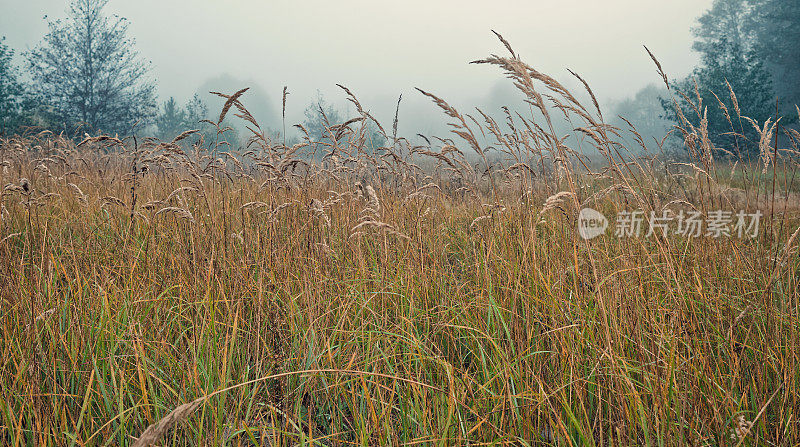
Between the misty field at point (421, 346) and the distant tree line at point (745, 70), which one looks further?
the distant tree line at point (745, 70)

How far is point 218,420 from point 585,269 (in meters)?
1.66

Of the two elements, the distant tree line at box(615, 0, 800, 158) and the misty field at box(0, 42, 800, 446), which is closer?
the misty field at box(0, 42, 800, 446)

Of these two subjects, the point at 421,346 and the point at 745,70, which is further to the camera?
the point at 745,70

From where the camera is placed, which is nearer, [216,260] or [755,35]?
[216,260]

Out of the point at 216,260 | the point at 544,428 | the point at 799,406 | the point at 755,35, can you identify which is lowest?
the point at 544,428

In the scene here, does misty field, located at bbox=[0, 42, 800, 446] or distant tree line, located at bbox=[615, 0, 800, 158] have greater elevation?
distant tree line, located at bbox=[615, 0, 800, 158]

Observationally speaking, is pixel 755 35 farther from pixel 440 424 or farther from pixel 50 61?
pixel 50 61

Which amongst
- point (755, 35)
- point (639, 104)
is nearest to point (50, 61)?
point (755, 35)

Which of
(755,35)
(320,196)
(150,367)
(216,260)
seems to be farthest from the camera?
(755,35)

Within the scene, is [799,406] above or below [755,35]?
below

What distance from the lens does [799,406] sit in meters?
1.28

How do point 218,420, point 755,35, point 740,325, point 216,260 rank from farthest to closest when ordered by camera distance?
point 755,35
point 216,260
point 740,325
point 218,420

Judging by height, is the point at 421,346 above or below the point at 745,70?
below

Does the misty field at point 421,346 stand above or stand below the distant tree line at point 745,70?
below
